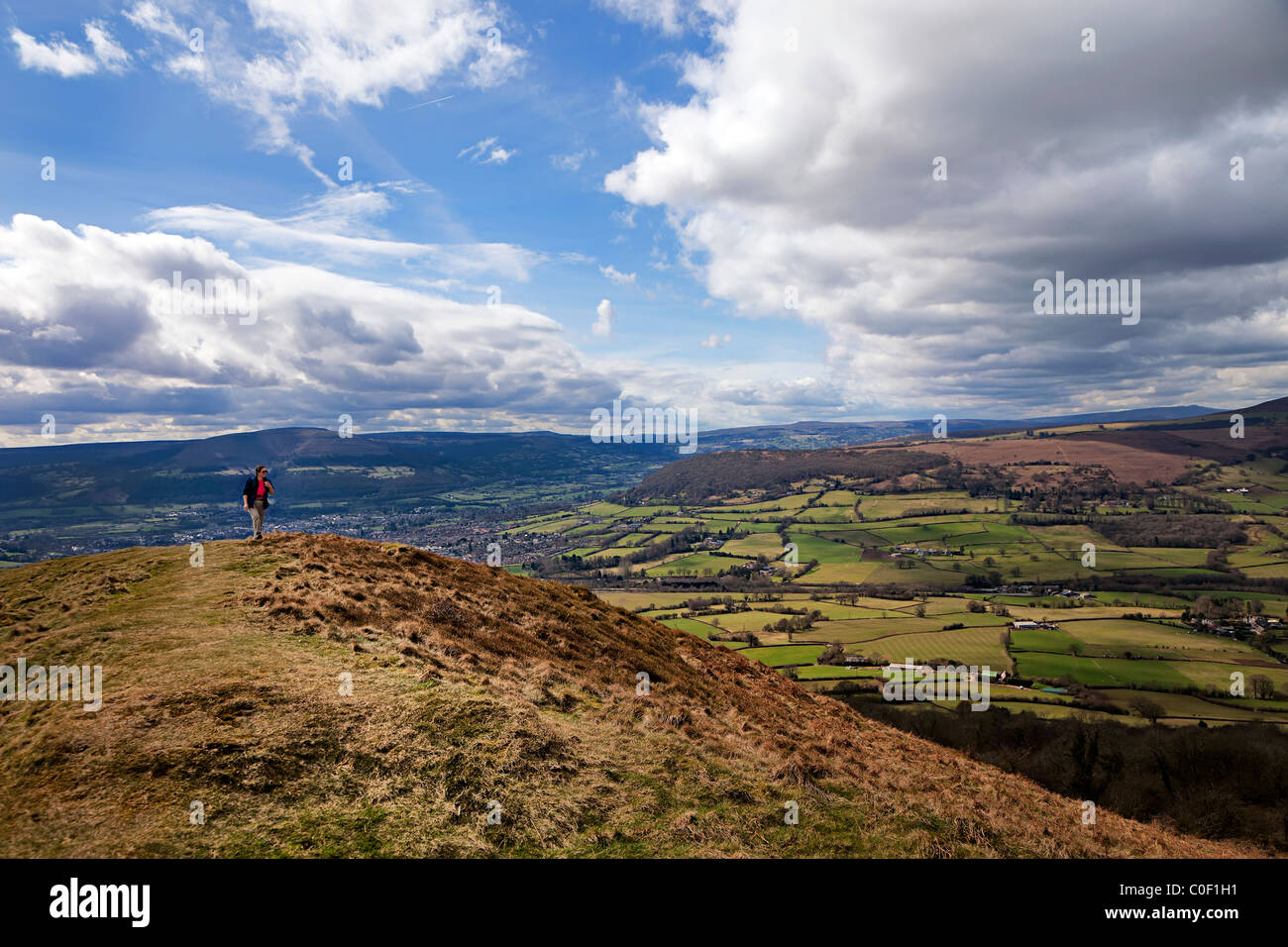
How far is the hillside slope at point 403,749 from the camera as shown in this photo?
29.2 feet

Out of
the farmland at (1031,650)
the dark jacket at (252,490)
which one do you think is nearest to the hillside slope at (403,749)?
the dark jacket at (252,490)

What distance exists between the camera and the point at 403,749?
11.0 meters

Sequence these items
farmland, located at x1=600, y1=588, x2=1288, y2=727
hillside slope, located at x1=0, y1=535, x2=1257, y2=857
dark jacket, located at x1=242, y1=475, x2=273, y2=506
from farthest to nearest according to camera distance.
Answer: farmland, located at x1=600, y1=588, x2=1288, y2=727
dark jacket, located at x1=242, y1=475, x2=273, y2=506
hillside slope, located at x1=0, y1=535, x2=1257, y2=857

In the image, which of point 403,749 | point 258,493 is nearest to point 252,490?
point 258,493

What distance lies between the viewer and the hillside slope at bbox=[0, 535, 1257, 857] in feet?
29.2

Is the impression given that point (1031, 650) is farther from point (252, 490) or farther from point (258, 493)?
point (252, 490)

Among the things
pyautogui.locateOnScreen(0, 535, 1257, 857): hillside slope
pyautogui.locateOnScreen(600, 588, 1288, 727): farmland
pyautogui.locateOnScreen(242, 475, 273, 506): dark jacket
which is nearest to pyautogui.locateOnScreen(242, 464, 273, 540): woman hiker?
pyautogui.locateOnScreen(242, 475, 273, 506): dark jacket

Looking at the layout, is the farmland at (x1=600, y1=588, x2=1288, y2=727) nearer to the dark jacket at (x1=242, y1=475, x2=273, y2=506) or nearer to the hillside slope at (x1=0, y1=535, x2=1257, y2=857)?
the hillside slope at (x1=0, y1=535, x2=1257, y2=857)

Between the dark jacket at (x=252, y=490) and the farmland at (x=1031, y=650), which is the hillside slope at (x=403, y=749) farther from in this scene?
the farmland at (x=1031, y=650)

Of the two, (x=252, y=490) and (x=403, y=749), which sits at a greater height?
(x=252, y=490)

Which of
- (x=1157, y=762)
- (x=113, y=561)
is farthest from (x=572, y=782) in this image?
(x=1157, y=762)
